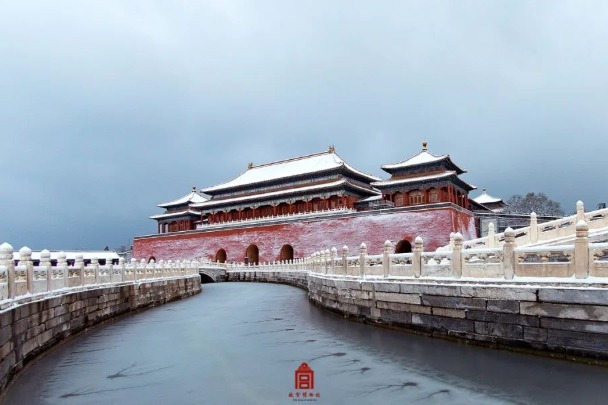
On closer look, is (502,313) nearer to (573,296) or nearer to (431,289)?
(573,296)

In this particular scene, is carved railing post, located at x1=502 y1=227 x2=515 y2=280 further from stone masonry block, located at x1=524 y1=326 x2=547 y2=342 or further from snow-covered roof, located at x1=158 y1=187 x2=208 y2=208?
snow-covered roof, located at x1=158 y1=187 x2=208 y2=208

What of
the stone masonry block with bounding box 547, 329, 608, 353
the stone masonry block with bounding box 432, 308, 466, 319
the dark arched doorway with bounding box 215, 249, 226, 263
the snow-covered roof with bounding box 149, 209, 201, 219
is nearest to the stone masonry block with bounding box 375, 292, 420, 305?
the stone masonry block with bounding box 432, 308, 466, 319

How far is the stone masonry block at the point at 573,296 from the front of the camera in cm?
761

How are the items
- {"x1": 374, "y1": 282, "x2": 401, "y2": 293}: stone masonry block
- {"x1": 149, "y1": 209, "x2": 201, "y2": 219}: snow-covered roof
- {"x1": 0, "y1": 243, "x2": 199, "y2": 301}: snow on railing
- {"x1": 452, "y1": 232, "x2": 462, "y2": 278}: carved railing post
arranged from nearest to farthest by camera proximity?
{"x1": 0, "y1": 243, "x2": 199, "y2": 301}: snow on railing → {"x1": 452, "y1": 232, "x2": 462, "y2": 278}: carved railing post → {"x1": 374, "y1": 282, "x2": 401, "y2": 293}: stone masonry block → {"x1": 149, "y1": 209, "x2": 201, "y2": 219}: snow-covered roof

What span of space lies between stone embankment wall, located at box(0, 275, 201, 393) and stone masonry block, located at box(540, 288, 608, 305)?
8.73 m

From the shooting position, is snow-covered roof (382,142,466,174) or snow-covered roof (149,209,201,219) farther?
snow-covered roof (149,209,201,219)

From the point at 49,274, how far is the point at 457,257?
8.93 metres

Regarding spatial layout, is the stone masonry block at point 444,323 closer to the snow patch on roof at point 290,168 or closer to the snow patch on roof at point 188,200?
the snow patch on roof at point 290,168

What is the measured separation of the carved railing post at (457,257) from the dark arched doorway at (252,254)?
32.6 metres

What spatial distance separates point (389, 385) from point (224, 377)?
287 cm

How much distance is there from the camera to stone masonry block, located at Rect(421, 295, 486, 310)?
9516 mm

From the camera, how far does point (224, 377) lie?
8.37 m

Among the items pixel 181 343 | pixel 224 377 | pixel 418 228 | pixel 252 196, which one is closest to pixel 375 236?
pixel 418 228

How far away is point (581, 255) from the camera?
8.07 m
